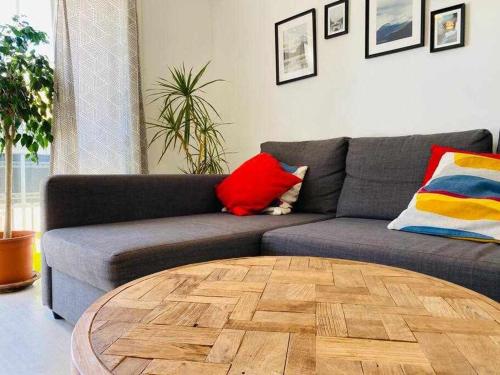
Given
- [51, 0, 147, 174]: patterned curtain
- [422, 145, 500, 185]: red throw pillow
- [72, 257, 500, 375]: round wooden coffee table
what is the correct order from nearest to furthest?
[72, 257, 500, 375]: round wooden coffee table < [422, 145, 500, 185]: red throw pillow < [51, 0, 147, 174]: patterned curtain

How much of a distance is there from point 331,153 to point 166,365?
5.91 ft

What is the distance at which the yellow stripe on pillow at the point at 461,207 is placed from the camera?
1.32 meters

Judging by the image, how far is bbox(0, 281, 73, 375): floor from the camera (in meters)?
1.30

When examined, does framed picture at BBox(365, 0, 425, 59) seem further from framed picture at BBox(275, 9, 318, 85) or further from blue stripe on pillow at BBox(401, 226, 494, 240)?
blue stripe on pillow at BBox(401, 226, 494, 240)

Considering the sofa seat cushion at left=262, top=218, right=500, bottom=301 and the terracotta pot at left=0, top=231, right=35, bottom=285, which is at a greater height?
the sofa seat cushion at left=262, top=218, right=500, bottom=301

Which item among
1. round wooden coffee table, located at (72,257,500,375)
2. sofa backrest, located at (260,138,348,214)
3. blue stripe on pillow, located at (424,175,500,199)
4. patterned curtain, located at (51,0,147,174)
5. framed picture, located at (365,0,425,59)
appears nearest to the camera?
round wooden coffee table, located at (72,257,500,375)

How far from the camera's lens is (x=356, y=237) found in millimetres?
1392

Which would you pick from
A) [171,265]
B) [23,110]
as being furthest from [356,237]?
[23,110]

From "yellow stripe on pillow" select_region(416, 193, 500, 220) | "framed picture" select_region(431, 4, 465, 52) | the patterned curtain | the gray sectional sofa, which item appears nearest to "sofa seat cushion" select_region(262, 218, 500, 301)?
the gray sectional sofa

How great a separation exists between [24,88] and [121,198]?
3.07 ft

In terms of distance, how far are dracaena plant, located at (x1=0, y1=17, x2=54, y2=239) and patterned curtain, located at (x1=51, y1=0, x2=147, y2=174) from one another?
14cm

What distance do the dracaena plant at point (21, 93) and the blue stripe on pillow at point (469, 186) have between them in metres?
2.14

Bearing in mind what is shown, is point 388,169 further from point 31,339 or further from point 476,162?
point 31,339

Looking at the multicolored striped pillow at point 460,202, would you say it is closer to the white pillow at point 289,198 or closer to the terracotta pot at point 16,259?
the white pillow at point 289,198
